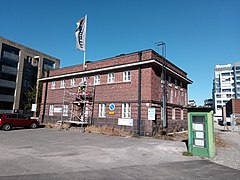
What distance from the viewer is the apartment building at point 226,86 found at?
102 metres

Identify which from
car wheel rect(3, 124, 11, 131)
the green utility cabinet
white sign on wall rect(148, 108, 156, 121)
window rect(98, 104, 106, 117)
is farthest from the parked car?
the green utility cabinet

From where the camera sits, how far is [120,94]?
18859 millimetres

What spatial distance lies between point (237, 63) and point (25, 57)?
103 m

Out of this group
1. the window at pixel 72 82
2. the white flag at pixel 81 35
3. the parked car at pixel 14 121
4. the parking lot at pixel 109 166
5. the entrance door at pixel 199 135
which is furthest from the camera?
the window at pixel 72 82

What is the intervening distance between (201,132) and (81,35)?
17.6m

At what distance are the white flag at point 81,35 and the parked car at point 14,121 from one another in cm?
975

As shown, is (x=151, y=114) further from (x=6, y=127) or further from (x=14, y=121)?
(x=6, y=127)

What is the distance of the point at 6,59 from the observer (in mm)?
45500

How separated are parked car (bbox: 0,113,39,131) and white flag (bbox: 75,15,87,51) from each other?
9.75m

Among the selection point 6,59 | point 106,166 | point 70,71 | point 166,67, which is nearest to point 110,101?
point 166,67

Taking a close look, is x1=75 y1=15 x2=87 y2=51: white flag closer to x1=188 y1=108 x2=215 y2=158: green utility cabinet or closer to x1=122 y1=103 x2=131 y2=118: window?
x1=122 y1=103 x2=131 y2=118: window

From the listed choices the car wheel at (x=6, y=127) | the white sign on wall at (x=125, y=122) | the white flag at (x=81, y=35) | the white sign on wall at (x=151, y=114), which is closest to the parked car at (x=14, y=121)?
the car wheel at (x=6, y=127)

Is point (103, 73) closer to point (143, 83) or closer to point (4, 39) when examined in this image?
point (143, 83)

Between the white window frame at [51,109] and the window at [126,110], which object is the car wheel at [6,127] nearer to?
the white window frame at [51,109]
